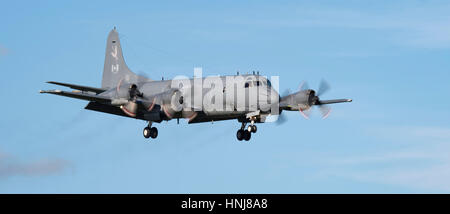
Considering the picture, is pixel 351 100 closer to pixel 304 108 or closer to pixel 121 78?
pixel 304 108

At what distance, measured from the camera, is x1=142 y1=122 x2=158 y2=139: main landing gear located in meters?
48.7

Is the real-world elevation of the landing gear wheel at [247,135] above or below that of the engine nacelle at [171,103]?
below

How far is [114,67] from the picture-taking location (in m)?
54.9

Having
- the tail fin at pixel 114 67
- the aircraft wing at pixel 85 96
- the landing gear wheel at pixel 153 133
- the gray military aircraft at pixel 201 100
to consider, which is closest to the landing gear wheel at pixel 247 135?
the gray military aircraft at pixel 201 100

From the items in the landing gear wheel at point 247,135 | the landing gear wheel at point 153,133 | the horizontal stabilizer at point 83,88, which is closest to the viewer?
the landing gear wheel at point 247,135

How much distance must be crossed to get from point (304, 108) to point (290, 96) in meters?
1.14

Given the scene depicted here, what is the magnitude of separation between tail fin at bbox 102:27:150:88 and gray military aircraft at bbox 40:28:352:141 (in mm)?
2250

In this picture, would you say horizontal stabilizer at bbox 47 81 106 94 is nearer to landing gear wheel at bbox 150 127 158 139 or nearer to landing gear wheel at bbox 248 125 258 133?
landing gear wheel at bbox 150 127 158 139

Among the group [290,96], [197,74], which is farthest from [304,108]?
[197,74]

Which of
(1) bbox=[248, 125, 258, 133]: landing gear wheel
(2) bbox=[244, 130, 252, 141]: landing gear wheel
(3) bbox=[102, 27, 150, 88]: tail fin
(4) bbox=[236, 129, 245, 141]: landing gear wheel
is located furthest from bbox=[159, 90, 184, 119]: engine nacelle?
(3) bbox=[102, 27, 150, 88]: tail fin

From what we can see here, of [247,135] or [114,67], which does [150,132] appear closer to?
[247,135]

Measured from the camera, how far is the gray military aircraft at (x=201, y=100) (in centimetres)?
4397

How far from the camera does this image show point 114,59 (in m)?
55.2

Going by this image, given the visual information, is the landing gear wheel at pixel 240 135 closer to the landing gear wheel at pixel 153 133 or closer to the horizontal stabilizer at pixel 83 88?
the landing gear wheel at pixel 153 133
